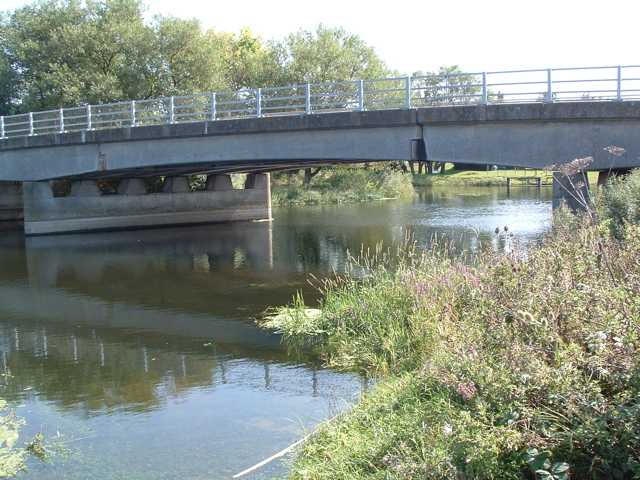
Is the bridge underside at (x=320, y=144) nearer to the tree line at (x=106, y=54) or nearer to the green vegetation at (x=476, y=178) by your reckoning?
the tree line at (x=106, y=54)

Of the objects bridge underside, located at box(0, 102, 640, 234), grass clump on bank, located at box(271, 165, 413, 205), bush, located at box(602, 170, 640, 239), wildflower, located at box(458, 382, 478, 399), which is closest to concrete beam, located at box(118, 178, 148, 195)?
bridge underside, located at box(0, 102, 640, 234)

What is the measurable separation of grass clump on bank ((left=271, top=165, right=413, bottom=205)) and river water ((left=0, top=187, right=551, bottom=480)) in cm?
2048

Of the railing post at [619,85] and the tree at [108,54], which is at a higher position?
the tree at [108,54]

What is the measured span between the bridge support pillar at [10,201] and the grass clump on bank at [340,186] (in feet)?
50.5

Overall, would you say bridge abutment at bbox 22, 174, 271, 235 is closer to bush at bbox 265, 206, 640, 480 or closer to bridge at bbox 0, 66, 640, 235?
bridge at bbox 0, 66, 640, 235

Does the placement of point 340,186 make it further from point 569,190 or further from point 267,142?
point 569,190

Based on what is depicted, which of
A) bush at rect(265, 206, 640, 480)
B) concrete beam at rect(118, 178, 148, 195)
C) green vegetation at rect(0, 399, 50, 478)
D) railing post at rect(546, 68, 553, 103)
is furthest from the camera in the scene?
concrete beam at rect(118, 178, 148, 195)

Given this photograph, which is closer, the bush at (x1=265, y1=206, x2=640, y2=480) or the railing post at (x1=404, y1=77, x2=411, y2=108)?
the bush at (x1=265, y1=206, x2=640, y2=480)

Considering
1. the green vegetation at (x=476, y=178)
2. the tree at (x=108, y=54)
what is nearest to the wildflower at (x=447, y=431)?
the tree at (x=108, y=54)

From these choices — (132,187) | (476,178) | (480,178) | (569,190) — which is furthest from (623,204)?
(476,178)

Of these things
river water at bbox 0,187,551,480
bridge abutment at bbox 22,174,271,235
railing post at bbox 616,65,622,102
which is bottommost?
river water at bbox 0,187,551,480

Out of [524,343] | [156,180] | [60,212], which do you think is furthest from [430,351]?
[156,180]

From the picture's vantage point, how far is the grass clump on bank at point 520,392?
384 cm

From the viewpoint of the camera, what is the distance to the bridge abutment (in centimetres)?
2705
